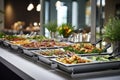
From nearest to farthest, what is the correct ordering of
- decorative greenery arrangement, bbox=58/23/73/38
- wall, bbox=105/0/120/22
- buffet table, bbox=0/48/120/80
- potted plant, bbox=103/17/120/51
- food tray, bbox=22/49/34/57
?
buffet table, bbox=0/48/120/80 → potted plant, bbox=103/17/120/51 → food tray, bbox=22/49/34/57 → wall, bbox=105/0/120/22 → decorative greenery arrangement, bbox=58/23/73/38

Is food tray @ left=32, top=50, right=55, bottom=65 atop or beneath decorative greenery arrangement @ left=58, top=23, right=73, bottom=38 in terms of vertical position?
beneath

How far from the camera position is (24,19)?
821 cm

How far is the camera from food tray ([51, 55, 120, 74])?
4.74ft

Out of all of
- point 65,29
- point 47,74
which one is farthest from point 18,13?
point 47,74

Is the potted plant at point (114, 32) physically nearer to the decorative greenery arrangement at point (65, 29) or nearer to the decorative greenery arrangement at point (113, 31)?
the decorative greenery arrangement at point (113, 31)

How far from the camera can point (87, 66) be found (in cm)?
148

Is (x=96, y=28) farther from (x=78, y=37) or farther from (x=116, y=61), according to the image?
(x=116, y=61)

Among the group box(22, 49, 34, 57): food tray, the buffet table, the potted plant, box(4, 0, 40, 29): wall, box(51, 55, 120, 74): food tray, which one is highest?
box(4, 0, 40, 29): wall

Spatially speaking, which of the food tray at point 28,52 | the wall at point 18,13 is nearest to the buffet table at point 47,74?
the food tray at point 28,52

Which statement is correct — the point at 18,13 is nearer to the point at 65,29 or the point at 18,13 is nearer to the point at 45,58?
the point at 65,29

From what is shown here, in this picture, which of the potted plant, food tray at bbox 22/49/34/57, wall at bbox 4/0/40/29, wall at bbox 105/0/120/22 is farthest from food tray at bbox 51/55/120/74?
wall at bbox 4/0/40/29

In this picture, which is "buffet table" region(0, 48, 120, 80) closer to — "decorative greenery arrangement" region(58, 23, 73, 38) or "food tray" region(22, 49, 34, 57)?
"food tray" region(22, 49, 34, 57)

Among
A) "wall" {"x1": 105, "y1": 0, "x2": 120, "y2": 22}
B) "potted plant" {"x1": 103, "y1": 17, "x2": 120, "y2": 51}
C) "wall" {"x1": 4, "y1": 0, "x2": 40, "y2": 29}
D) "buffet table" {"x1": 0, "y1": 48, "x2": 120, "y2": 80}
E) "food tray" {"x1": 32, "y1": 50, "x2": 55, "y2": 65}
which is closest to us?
"buffet table" {"x1": 0, "y1": 48, "x2": 120, "y2": 80}

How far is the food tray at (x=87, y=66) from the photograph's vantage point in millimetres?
1445
